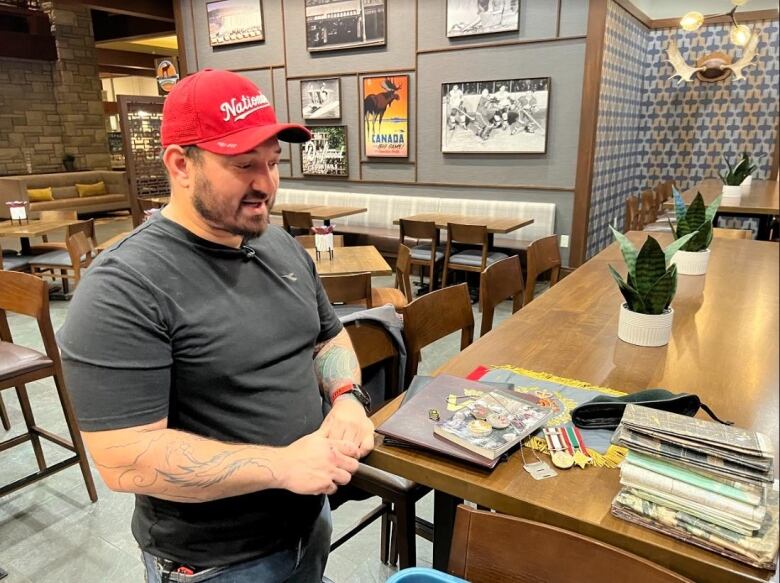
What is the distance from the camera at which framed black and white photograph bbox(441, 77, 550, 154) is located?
5.64 m

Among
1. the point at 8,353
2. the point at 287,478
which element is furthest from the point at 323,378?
the point at 8,353

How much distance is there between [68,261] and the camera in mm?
5129

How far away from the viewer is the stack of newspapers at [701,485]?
2.71ft

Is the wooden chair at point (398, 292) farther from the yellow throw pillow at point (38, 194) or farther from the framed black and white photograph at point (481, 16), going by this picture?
the yellow throw pillow at point (38, 194)

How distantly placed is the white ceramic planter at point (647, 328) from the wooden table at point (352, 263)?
1.87 meters

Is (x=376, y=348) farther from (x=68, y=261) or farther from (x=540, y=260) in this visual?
(x=68, y=261)

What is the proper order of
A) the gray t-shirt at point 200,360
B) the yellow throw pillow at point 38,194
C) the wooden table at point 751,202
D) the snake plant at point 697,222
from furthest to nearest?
the yellow throw pillow at point 38,194 → the wooden table at point 751,202 → the snake plant at point 697,222 → the gray t-shirt at point 200,360

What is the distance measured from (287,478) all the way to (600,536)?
22.0 inches

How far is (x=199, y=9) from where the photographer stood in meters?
7.42

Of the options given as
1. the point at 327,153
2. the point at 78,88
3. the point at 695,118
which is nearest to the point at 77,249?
the point at 327,153

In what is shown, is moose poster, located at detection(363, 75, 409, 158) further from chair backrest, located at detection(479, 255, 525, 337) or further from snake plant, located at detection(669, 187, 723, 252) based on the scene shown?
snake plant, located at detection(669, 187, 723, 252)

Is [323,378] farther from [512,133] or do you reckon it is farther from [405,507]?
[512,133]

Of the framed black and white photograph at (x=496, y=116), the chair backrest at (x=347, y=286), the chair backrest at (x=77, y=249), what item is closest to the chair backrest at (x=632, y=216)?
the framed black and white photograph at (x=496, y=116)

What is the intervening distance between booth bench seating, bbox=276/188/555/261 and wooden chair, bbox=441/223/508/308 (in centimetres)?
73
